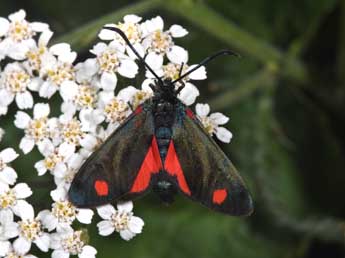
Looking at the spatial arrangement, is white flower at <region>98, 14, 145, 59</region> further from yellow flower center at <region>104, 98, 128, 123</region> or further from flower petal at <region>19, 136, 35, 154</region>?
flower petal at <region>19, 136, 35, 154</region>

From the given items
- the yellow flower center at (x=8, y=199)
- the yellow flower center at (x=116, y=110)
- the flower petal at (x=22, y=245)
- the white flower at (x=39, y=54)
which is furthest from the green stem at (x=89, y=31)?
the flower petal at (x=22, y=245)

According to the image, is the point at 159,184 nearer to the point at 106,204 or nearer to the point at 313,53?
the point at 106,204

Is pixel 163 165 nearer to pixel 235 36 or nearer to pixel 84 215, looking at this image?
pixel 84 215

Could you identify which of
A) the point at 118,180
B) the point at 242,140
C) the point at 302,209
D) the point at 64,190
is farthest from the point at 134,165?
the point at 302,209

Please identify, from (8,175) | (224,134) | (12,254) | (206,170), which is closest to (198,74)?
(224,134)

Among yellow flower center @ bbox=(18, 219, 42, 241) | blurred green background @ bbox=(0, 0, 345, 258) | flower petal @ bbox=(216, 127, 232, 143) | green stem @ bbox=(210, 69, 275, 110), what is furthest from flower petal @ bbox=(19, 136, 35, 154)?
green stem @ bbox=(210, 69, 275, 110)

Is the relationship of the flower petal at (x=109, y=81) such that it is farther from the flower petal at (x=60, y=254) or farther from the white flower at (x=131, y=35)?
the flower petal at (x=60, y=254)
